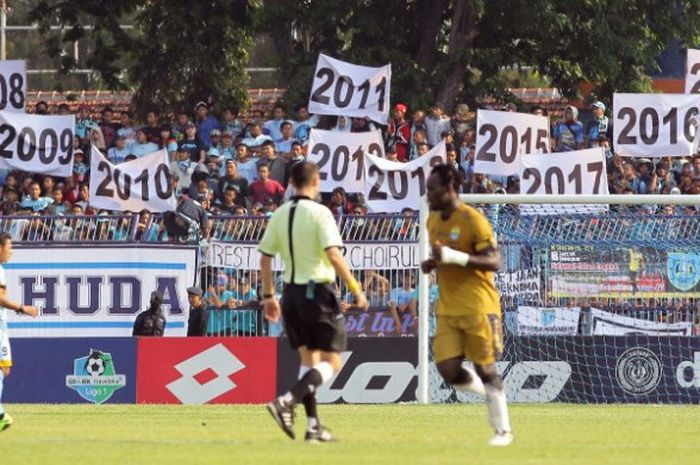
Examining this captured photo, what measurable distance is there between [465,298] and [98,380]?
35.7 feet

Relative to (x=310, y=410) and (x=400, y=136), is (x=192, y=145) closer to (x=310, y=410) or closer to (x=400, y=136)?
(x=400, y=136)

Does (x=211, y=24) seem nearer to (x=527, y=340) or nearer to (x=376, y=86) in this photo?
(x=376, y=86)

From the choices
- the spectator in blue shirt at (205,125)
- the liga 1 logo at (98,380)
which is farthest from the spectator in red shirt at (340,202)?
the spectator in blue shirt at (205,125)

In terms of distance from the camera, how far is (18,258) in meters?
23.7

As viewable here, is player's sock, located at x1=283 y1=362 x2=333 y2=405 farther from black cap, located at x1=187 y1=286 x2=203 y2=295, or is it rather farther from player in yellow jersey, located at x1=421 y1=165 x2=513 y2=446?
black cap, located at x1=187 y1=286 x2=203 y2=295

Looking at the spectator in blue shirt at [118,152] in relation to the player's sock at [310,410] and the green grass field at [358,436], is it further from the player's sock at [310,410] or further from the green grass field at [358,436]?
the player's sock at [310,410]

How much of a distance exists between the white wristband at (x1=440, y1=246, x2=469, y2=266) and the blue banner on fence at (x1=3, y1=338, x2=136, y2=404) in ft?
35.8

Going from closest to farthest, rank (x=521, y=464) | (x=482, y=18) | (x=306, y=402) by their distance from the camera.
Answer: (x=521, y=464) → (x=306, y=402) → (x=482, y=18)

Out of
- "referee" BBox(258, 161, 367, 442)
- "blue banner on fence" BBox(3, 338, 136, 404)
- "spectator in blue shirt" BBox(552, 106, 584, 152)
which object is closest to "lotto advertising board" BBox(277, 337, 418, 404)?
"blue banner on fence" BBox(3, 338, 136, 404)

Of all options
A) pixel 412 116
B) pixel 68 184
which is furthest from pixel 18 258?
pixel 412 116

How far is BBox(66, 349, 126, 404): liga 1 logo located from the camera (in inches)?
915

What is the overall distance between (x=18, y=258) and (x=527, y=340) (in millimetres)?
6498

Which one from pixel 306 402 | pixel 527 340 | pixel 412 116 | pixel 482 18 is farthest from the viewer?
pixel 482 18

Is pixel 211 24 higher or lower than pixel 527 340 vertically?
higher
